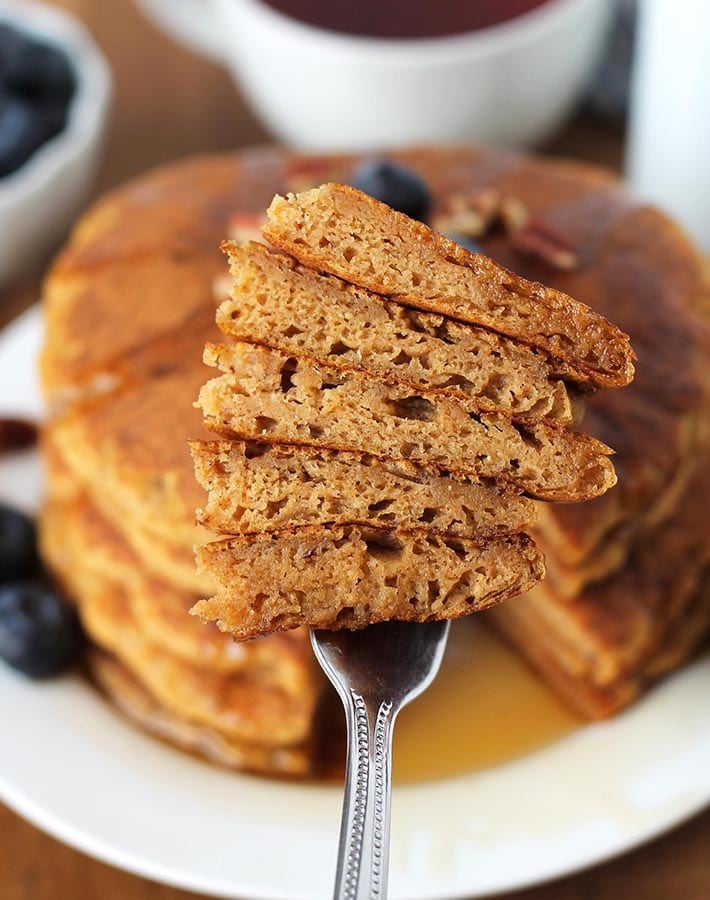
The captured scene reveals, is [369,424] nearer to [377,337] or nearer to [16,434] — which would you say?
[377,337]

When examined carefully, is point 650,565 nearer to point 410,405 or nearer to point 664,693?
point 664,693

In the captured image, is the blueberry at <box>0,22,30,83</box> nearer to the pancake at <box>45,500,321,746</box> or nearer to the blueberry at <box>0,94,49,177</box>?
the blueberry at <box>0,94,49,177</box>

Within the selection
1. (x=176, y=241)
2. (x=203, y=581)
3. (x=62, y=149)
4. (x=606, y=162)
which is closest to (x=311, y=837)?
(x=203, y=581)

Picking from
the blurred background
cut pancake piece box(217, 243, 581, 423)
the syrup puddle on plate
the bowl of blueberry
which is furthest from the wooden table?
cut pancake piece box(217, 243, 581, 423)

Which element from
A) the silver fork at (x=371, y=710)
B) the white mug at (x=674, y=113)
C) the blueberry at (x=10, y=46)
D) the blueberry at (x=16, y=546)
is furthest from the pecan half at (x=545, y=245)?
the blueberry at (x=10, y=46)

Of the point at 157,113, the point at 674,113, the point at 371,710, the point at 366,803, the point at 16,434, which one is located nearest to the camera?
the point at 366,803

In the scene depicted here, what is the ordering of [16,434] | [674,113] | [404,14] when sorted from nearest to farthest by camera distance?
[16,434] → [674,113] → [404,14]

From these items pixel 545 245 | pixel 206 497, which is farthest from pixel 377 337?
pixel 545 245

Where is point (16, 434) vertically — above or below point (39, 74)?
below
